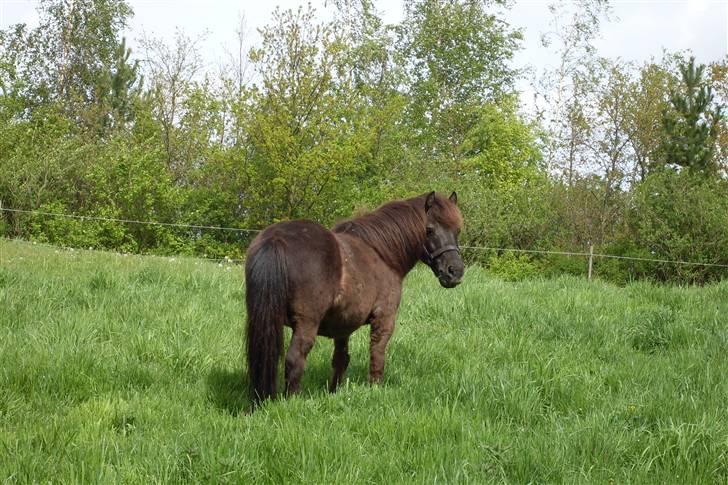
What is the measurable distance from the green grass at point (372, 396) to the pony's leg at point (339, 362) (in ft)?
0.85

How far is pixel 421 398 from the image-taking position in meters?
4.39

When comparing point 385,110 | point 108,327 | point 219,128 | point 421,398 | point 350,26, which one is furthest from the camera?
point 350,26

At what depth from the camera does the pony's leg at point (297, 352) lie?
4223mm

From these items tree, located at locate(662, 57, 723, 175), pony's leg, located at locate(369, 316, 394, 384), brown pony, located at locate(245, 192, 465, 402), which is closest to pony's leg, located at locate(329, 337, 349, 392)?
brown pony, located at locate(245, 192, 465, 402)

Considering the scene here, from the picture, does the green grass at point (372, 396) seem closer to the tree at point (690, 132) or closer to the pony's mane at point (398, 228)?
the pony's mane at point (398, 228)

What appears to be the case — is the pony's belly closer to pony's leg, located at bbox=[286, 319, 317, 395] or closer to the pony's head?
pony's leg, located at bbox=[286, 319, 317, 395]

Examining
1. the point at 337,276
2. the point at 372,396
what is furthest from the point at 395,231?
the point at 372,396

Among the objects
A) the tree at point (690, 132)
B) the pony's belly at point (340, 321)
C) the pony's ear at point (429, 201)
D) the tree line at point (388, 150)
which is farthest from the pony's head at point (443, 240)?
the tree at point (690, 132)

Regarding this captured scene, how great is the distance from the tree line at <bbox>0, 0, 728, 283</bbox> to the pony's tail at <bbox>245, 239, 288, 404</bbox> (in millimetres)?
14145

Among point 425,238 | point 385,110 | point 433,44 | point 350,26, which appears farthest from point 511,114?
point 425,238

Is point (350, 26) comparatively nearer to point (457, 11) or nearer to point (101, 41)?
point (457, 11)

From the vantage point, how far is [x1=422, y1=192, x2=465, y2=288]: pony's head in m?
5.09

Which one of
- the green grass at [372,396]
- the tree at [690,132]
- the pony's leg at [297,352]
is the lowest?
the green grass at [372,396]

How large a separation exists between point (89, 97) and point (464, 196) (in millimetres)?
26155
